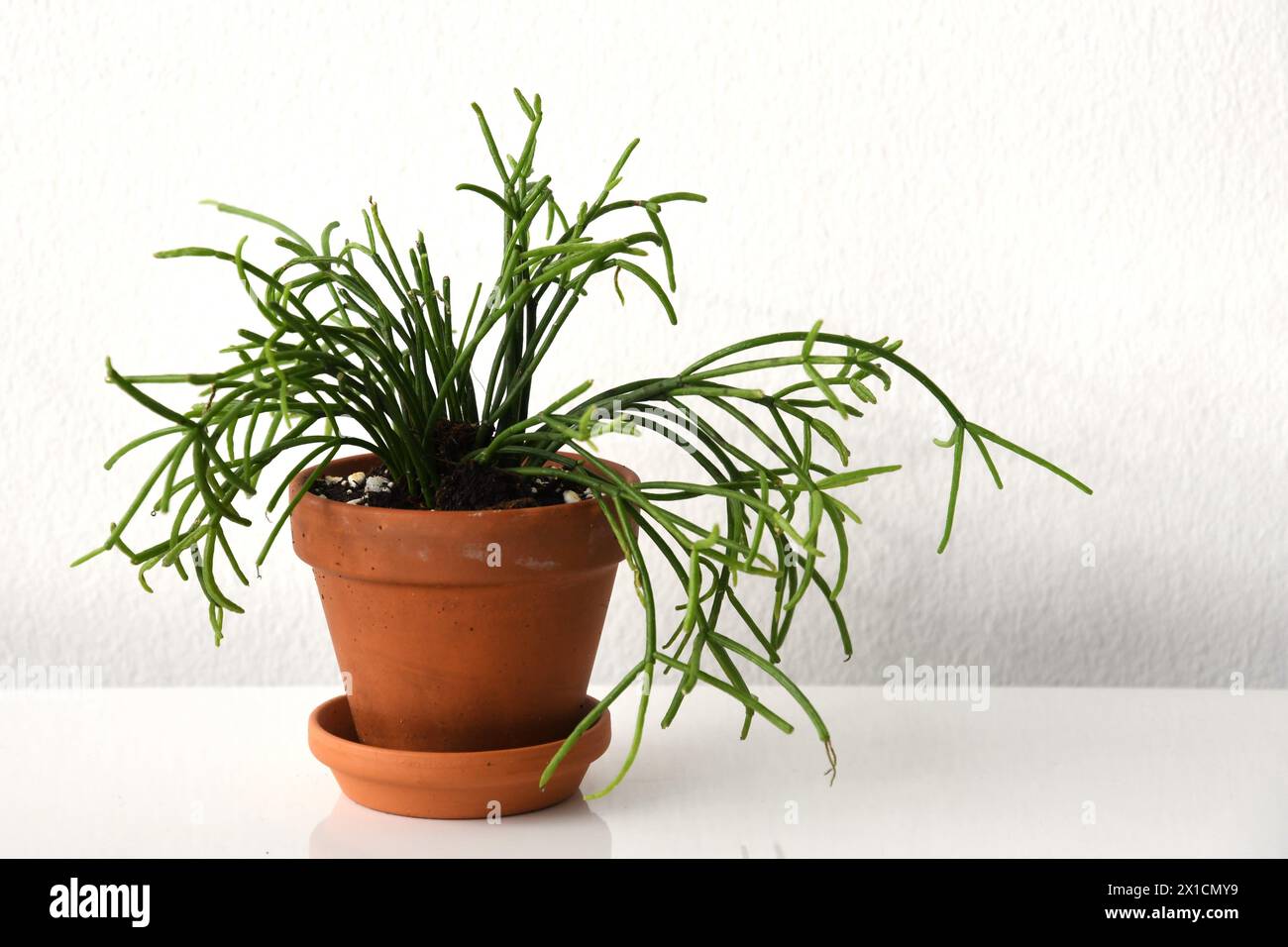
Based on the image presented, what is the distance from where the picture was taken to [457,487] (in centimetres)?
85

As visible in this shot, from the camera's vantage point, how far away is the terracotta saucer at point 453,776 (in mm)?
821

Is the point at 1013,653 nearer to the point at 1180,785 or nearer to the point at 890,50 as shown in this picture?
the point at 1180,785

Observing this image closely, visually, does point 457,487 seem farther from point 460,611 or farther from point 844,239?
point 844,239

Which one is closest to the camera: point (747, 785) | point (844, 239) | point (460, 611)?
point (460, 611)

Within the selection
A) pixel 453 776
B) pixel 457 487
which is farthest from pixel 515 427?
pixel 453 776

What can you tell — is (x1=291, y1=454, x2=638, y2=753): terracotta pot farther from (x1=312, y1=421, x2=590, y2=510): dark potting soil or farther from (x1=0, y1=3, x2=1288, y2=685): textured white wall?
(x1=0, y1=3, x2=1288, y2=685): textured white wall

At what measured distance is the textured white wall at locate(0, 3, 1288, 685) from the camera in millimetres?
1154

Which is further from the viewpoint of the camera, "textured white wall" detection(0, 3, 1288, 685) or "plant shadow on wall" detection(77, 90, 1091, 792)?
"textured white wall" detection(0, 3, 1288, 685)

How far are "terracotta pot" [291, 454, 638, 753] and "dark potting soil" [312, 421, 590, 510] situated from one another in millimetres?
32

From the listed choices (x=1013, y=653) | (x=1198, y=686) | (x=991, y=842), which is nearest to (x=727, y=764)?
(x=991, y=842)

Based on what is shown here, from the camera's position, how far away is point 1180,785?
935mm

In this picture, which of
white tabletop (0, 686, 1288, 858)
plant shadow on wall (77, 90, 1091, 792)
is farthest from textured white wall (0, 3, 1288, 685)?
plant shadow on wall (77, 90, 1091, 792)

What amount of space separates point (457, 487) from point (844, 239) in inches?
18.6

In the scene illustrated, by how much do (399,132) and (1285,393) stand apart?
76 cm
